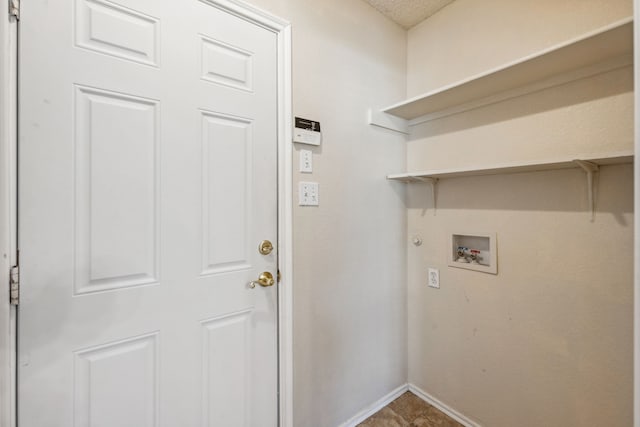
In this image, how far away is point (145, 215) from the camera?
100 centimetres

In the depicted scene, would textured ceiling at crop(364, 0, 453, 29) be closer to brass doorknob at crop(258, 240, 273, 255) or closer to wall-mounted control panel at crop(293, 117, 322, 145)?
wall-mounted control panel at crop(293, 117, 322, 145)

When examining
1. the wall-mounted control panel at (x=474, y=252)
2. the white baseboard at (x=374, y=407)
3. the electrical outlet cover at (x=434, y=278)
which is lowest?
the white baseboard at (x=374, y=407)

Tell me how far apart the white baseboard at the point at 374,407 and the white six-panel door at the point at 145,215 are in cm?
57

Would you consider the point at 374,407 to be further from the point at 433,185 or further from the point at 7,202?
the point at 7,202

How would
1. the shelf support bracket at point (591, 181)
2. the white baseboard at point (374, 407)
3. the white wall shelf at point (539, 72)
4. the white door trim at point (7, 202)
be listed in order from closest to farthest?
the white door trim at point (7, 202)
the white wall shelf at point (539, 72)
the shelf support bracket at point (591, 181)
the white baseboard at point (374, 407)

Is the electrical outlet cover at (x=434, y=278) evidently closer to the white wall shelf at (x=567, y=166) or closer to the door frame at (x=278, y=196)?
the white wall shelf at (x=567, y=166)

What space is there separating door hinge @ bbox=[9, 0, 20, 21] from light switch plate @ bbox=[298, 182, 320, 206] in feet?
3.48

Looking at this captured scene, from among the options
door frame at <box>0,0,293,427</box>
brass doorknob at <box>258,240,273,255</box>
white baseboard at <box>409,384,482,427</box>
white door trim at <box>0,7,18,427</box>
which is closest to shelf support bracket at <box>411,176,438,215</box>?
door frame at <box>0,0,293,427</box>

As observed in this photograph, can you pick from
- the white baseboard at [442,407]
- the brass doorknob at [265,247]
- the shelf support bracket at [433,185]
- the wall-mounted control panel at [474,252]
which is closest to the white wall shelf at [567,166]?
the shelf support bracket at [433,185]

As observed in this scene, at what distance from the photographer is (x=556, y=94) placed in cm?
129

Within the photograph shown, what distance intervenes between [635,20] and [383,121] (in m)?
1.07

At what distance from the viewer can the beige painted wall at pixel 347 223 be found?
1.42 meters

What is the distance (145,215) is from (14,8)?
0.68 meters

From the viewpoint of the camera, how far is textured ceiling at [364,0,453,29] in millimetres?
1672
